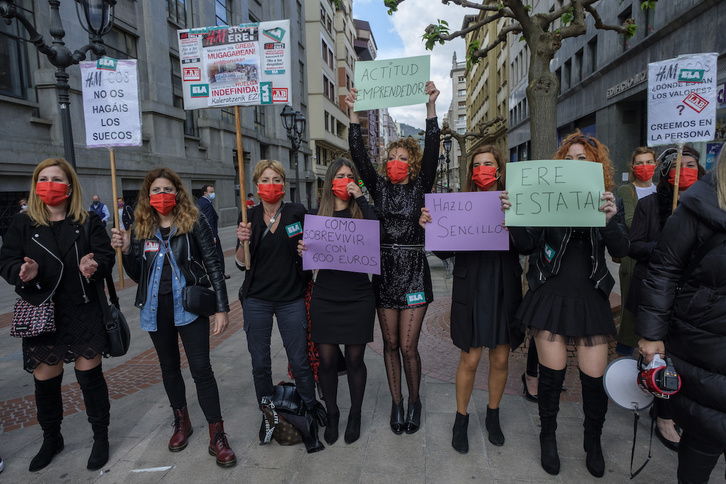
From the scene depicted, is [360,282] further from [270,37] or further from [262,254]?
[270,37]

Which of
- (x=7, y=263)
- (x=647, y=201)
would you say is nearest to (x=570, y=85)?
(x=647, y=201)

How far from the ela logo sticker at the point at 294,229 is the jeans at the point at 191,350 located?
908 millimetres

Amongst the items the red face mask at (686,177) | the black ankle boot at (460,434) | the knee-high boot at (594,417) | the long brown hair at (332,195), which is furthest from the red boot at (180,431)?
the red face mask at (686,177)

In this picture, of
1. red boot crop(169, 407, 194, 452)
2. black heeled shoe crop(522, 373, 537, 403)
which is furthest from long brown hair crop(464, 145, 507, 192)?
red boot crop(169, 407, 194, 452)

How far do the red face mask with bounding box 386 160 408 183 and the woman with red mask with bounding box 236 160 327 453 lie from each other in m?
0.79

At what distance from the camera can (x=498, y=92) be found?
4434 centimetres

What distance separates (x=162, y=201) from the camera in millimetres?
3170

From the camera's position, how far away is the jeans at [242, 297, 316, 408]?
11.0ft

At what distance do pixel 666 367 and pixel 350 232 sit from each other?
2.04 meters

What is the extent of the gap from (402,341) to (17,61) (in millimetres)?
16256

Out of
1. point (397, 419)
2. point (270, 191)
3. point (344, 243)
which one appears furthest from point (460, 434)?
point (270, 191)

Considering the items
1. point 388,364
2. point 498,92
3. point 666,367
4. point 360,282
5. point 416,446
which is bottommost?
point 416,446

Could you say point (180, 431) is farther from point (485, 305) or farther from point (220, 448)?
point (485, 305)

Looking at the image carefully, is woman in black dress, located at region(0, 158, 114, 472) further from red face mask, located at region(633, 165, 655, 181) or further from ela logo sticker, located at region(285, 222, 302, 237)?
red face mask, located at region(633, 165, 655, 181)
